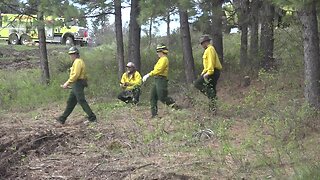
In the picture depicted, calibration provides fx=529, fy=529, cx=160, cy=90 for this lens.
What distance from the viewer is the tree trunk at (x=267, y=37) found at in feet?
51.7

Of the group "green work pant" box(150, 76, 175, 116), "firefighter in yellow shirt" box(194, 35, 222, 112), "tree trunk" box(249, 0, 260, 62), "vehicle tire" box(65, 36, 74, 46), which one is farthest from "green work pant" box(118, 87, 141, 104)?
"vehicle tire" box(65, 36, 74, 46)

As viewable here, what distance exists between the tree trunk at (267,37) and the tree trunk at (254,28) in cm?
19

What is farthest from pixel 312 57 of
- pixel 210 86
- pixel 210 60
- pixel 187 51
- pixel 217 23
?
pixel 187 51

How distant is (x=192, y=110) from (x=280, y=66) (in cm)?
603

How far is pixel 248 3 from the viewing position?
16.1 m

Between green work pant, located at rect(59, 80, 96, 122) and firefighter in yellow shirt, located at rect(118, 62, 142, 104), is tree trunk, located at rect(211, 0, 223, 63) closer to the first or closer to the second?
firefighter in yellow shirt, located at rect(118, 62, 142, 104)

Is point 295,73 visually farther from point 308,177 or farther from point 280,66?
point 308,177

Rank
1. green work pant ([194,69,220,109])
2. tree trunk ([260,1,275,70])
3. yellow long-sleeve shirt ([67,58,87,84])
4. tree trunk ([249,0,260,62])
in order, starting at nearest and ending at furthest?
A: green work pant ([194,69,220,109])
yellow long-sleeve shirt ([67,58,87,84])
tree trunk ([260,1,275,70])
tree trunk ([249,0,260,62])

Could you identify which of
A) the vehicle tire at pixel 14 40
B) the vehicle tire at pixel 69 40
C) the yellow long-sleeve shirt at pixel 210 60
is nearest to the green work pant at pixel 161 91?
the yellow long-sleeve shirt at pixel 210 60

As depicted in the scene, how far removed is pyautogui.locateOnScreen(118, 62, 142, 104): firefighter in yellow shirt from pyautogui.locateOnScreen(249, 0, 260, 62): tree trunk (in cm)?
446

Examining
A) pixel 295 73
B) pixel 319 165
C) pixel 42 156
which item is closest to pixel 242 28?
pixel 295 73

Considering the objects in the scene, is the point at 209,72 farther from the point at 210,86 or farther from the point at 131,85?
the point at 131,85

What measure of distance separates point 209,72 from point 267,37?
6313 millimetres

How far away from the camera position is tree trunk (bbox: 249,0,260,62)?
15.9 metres
